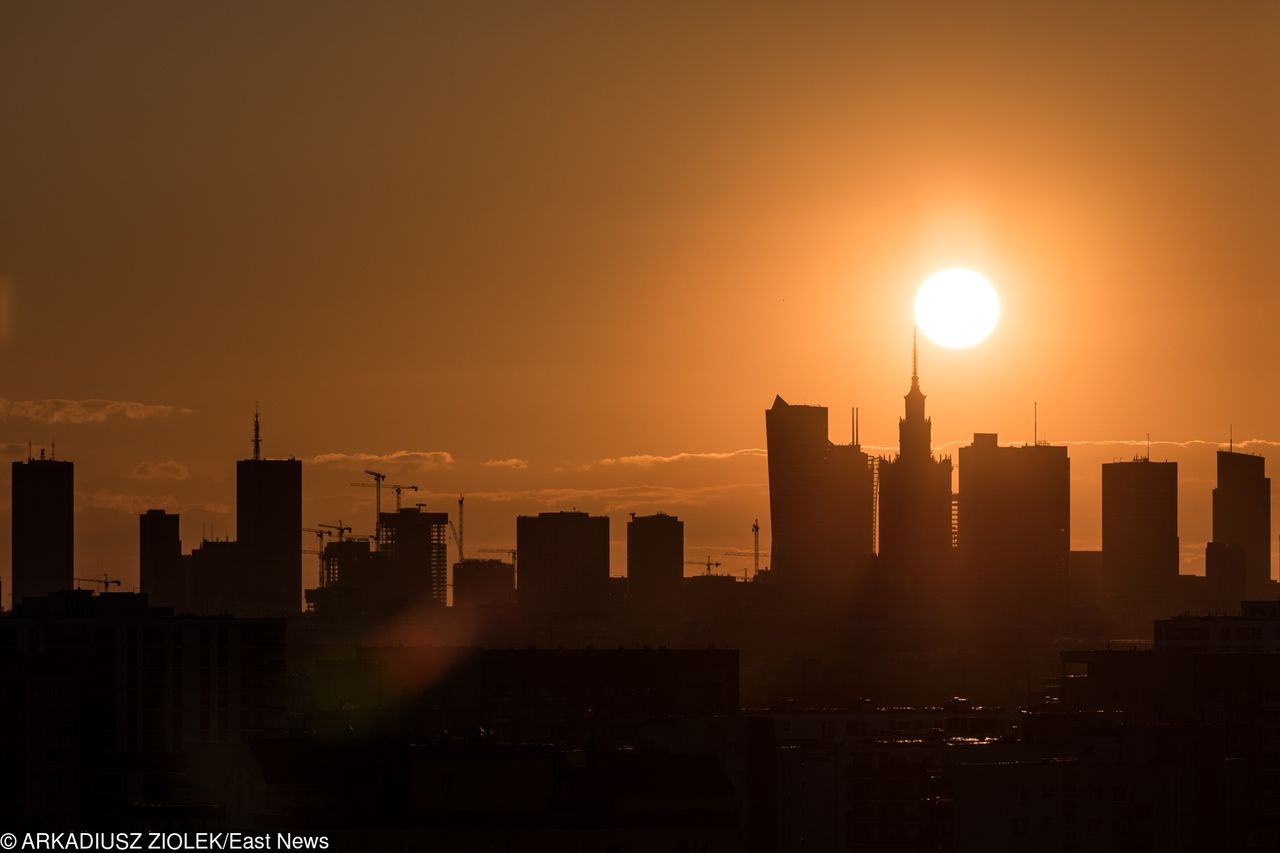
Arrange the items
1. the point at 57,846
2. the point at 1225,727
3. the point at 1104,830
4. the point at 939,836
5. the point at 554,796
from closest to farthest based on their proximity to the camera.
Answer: the point at 57,846 < the point at 554,796 < the point at 1104,830 < the point at 939,836 < the point at 1225,727

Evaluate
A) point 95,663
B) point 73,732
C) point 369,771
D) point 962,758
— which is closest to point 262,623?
point 95,663

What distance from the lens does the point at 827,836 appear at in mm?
155875

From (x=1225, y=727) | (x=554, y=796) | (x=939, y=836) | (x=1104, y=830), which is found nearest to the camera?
(x=554, y=796)

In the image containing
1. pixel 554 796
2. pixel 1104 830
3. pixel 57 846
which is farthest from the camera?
pixel 1104 830

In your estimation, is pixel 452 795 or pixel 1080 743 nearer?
pixel 452 795

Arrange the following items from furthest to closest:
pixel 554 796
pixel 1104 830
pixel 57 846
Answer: pixel 1104 830 < pixel 554 796 < pixel 57 846

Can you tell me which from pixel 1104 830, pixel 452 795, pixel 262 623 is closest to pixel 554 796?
pixel 452 795

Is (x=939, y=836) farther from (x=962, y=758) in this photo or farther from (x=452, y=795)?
(x=452, y=795)

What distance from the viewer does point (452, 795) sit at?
106 m

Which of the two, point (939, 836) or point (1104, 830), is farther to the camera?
point (939, 836)

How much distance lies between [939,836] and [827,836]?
10.7 metres

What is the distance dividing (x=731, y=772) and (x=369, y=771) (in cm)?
4445

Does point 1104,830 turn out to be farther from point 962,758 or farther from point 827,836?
point 827,836

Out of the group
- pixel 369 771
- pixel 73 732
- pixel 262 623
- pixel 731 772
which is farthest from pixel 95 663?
pixel 369 771
